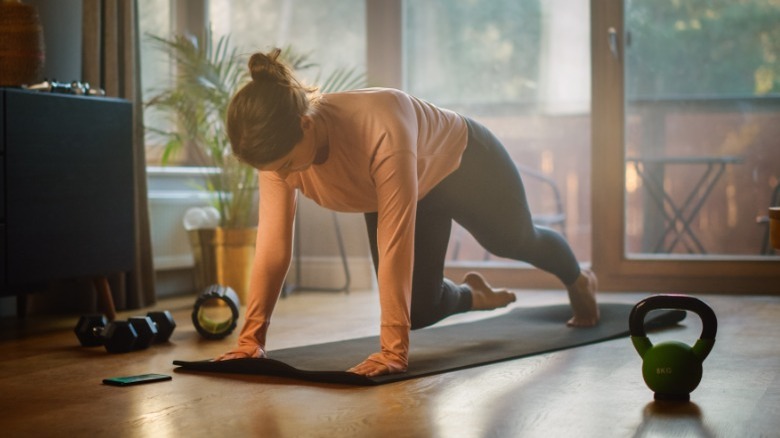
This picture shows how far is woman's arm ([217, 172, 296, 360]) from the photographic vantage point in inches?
96.0

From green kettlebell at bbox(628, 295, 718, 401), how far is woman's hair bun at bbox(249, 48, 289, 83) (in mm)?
909

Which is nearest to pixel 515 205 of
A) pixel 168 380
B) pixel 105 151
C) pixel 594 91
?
pixel 168 380

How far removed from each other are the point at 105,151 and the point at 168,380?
1.48 m

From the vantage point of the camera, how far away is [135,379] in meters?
2.44

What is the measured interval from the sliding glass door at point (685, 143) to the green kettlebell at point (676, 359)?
2.56m

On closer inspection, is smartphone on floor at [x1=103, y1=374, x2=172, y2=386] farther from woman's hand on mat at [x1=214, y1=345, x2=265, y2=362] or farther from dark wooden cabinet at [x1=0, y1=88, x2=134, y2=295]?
dark wooden cabinet at [x1=0, y1=88, x2=134, y2=295]

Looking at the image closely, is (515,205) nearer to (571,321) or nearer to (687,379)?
(571,321)

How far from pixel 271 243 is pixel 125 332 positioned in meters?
0.74

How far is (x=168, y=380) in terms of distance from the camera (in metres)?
2.46

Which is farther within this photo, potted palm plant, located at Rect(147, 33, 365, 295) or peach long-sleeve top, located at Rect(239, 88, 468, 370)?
potted palm plant, located at Rect(147, 33, 365, 295)

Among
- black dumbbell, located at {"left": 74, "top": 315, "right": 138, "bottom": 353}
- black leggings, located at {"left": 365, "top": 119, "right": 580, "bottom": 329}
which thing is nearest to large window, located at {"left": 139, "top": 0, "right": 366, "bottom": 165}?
black dumbbell, located at {"left": 74, "top": 315, "right": 138, "bottom": 353}

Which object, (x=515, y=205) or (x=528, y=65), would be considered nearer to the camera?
(x=515, y=205)

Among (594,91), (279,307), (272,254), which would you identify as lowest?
(279,307)

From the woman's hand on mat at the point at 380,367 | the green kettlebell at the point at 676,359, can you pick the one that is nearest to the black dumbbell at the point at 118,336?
the woman's hand on mat at the point at 380,367
